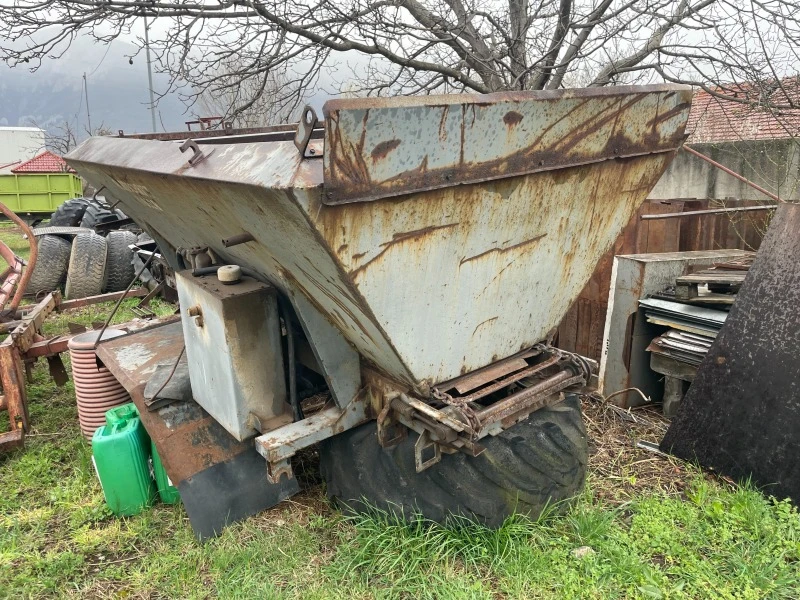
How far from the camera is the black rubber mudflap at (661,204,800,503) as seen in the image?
2.70 metres

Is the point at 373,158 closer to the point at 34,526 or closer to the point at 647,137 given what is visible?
the point at 647,137

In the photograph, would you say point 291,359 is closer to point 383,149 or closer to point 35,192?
point 383,149

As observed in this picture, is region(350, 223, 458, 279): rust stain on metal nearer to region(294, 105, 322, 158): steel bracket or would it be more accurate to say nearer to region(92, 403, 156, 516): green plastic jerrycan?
region(294, 105, 322, 158): steel bracket

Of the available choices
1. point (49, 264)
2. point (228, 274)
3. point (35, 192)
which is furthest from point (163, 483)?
point (35, 192)

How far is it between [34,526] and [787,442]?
3.47 metres

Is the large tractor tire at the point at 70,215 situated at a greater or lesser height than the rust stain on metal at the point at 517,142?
lesser

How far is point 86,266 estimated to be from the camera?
6.26m

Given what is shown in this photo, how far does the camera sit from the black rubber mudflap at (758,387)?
2701 millimetres

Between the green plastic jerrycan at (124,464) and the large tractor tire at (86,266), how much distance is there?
4.07 meters

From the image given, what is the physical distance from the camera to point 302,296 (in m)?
2.11

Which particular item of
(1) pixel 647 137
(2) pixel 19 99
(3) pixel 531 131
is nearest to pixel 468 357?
(3) pixel 531 131

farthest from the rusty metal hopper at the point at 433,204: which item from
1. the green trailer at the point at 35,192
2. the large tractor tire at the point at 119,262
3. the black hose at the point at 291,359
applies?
A: the green trailer at the point at 35,192

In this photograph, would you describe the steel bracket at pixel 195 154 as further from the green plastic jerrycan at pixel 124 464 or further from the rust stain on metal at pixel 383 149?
the green plastic jerrycan at pixel 124 464

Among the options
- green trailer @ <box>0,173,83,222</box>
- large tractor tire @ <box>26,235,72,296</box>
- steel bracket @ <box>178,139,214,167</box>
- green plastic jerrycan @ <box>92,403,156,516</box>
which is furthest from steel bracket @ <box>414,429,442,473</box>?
green trailer @ <box>0,173,83,222</box>
